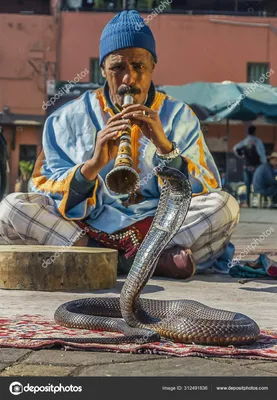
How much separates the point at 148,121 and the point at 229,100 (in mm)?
10522

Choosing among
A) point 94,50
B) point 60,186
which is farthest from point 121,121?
point 94,50

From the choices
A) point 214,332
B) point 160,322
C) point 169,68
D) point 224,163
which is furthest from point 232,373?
point 169,68

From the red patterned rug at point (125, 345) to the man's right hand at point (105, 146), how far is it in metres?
1.22

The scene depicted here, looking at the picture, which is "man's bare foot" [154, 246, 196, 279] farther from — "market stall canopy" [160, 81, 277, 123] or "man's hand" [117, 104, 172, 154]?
"market stall canopy" [160, 81, 277, 123]

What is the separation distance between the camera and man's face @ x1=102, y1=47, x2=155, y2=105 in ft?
14.2

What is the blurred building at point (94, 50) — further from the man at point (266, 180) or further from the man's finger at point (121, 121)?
the man's finger at point (121, 121)

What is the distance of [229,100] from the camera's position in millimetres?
14305

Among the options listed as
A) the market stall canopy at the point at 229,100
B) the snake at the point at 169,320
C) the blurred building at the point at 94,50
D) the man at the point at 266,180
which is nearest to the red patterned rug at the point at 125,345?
the snake at the point at 169,320

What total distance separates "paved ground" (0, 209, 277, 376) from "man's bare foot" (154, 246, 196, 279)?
0.20 ft

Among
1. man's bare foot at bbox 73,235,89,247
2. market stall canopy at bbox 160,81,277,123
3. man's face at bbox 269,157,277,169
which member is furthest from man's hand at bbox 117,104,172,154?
man's face at bbox 269,157,277,169

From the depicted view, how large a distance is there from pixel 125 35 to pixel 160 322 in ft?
6.27

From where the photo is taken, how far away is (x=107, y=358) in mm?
2432

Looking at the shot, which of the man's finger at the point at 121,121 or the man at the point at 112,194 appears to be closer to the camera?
the man's finger at the point at 121,121

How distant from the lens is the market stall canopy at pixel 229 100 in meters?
14.1
